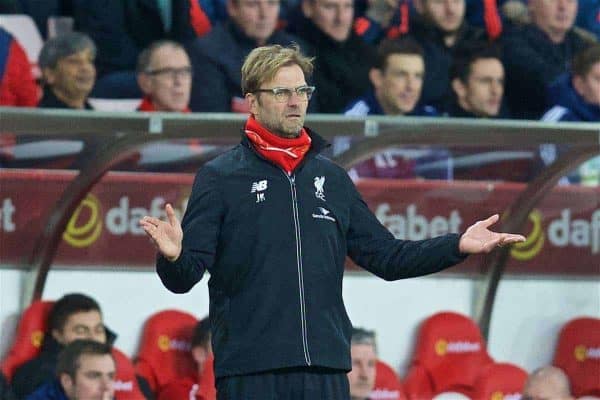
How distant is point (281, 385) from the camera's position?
4371 mm

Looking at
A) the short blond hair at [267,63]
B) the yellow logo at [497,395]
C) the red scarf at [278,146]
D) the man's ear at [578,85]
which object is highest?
the man's ear at [578,85]

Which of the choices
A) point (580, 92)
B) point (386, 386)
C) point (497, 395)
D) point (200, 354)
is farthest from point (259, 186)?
point (580, 92)

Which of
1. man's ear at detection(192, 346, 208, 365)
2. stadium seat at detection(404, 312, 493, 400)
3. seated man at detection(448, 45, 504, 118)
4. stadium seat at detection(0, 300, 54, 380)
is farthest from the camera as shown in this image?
seated man at detection(448, 45, 504, 118)

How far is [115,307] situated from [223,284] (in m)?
3.34

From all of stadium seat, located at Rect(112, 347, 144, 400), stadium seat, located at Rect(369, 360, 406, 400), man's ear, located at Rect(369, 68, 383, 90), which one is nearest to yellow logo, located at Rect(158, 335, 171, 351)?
stadium seat, located at Rect(112, 347, 144, 400)

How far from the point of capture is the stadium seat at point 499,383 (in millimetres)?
8070

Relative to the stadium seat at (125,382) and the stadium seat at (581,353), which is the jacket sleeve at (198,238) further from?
the stadium seat at (581,353)

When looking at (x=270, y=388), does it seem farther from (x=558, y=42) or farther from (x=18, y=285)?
(x=558, y=42)

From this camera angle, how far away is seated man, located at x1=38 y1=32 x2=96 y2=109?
25.9 feet

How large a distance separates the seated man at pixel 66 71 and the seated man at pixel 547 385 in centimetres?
Result: 261

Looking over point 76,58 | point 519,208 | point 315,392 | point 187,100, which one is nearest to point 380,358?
point 519,208

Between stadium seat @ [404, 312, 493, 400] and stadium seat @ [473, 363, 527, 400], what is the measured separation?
0.06 metres

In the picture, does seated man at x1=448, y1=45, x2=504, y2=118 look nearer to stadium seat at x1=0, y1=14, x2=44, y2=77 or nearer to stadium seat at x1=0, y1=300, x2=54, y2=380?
stadium seat at x1=0, y1=14, x2=44, y2=77

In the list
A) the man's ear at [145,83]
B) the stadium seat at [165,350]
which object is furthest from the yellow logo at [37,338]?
the man's ear at [145,83]
